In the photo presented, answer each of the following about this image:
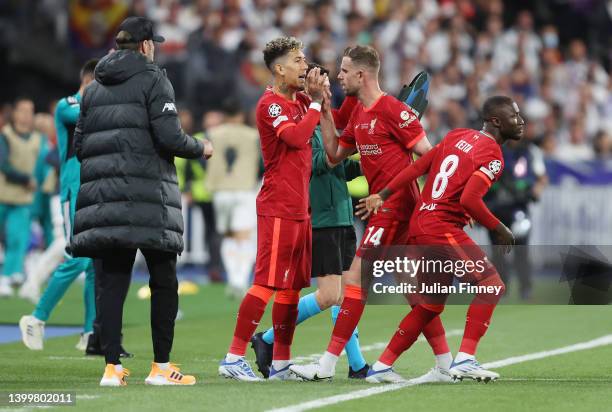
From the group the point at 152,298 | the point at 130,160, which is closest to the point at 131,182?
the point at 130,160

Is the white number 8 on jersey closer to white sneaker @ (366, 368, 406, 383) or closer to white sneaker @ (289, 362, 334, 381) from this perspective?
white sneaker @ (366, 368, 406, 383)

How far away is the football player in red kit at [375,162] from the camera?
950cm

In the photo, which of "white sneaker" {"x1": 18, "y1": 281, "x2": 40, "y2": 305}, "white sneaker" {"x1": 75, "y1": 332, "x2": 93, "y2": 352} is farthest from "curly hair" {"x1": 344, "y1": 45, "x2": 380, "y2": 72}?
"white sneaker" {"x1": 18, "y1": 281, "x2": 40, "y2": 305}

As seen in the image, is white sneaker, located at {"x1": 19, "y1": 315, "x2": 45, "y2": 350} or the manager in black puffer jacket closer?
the manager in black puffer jacket

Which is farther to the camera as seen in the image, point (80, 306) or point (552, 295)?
point (80, 306)

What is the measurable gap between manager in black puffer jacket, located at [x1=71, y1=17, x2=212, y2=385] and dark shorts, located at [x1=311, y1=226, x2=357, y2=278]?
3.76ft

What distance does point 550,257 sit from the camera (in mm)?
19125

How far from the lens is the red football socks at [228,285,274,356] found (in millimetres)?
9531

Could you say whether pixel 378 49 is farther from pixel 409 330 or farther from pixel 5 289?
pixel 409 330

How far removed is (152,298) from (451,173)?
209 centimetres

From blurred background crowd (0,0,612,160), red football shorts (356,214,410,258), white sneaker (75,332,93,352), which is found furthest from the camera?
blurred background crowd (0,0,612,160)

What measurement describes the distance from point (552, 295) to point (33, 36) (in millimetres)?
16900

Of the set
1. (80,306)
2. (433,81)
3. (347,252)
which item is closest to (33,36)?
(433,81)

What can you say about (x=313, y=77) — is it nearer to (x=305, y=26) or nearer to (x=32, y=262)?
(x=32, y=262)
